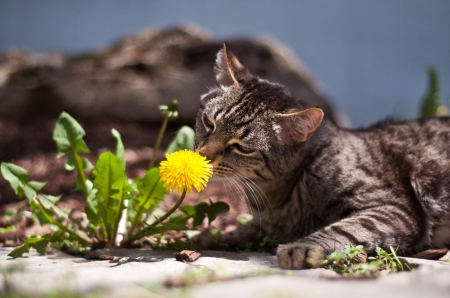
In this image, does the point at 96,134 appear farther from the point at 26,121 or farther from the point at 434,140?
the point at 434,140

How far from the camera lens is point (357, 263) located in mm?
2199

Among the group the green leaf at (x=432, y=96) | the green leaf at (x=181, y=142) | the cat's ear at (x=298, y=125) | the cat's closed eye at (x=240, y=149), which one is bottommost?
the cat's closed eye at (x=240, y=149)

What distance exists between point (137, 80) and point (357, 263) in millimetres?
4416

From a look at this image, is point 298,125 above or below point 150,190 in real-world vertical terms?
above

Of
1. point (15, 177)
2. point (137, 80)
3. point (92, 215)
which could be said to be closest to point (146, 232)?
point (92, 215)

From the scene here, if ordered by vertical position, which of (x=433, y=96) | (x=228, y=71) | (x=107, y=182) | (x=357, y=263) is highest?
(x=433, y=96)

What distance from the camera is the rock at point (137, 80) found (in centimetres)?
579

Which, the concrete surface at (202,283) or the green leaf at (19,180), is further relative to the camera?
the green leaf at (19,180)

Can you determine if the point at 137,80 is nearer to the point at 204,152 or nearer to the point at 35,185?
the point at 35,185

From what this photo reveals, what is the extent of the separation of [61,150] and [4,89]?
12.2 ft

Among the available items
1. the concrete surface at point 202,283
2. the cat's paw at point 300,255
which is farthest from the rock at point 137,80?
the concrete surface at point 202,283

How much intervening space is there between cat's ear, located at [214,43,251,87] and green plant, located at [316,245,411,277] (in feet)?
4.42

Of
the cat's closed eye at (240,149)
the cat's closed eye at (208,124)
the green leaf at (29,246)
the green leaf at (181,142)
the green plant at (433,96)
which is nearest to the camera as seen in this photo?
the green leaf at (29,246)

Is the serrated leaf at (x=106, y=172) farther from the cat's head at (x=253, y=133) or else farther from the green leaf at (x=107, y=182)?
the cat's head at (x=253, y=133)
